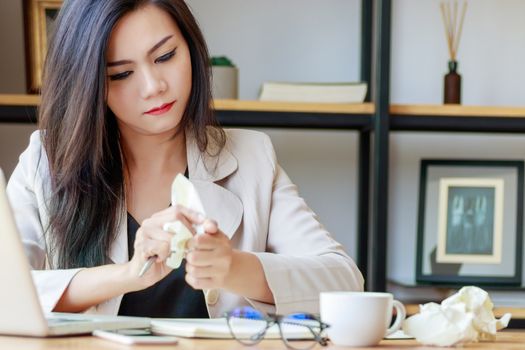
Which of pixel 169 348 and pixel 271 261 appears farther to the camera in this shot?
pixel 271 261

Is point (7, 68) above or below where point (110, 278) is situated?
above

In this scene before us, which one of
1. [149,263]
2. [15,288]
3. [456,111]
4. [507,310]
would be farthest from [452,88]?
[15,288]

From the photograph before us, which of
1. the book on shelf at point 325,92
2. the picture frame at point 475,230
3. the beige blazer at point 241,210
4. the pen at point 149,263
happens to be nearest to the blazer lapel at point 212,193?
the beige blazer at point 241,210

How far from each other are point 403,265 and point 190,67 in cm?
121

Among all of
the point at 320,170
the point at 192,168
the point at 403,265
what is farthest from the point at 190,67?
the point at 403,265

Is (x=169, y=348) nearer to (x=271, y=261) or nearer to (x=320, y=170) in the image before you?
(x=271, y=261)

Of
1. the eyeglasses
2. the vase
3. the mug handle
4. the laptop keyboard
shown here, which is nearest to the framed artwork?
the vase

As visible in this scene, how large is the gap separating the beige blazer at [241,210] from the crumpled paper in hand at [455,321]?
43 cm

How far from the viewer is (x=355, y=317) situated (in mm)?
1076

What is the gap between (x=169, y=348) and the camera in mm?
1061

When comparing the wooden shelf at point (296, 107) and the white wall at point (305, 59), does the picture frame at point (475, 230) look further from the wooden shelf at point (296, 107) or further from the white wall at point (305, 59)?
the wooden shelf at point (296, 107)

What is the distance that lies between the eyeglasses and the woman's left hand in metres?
0.08

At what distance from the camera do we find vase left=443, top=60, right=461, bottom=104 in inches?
99.3

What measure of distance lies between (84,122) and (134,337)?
709 millimetres
